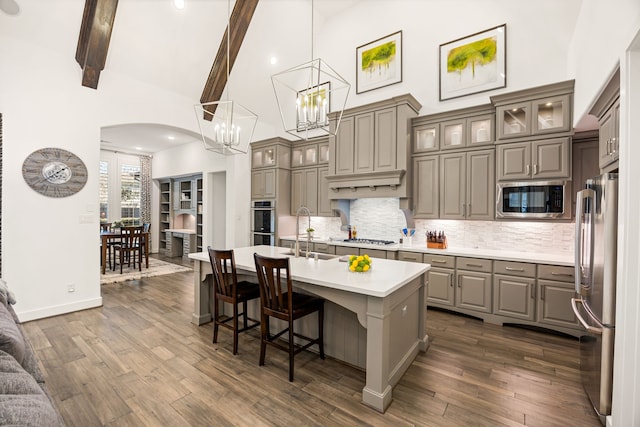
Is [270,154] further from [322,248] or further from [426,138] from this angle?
[426,138]

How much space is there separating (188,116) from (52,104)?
1.89 meters

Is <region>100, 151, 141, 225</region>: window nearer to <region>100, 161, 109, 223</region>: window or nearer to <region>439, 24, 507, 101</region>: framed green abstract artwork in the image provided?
<region>100, 161, 109, 223</region>: window

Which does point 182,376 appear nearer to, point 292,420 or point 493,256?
point 292,420

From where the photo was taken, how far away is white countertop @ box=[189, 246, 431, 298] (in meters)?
2.11

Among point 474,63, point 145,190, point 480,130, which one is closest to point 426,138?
point 480,130

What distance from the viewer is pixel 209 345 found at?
3078mm

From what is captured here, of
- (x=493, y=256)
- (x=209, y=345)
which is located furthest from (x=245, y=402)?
(x=493, y=256)

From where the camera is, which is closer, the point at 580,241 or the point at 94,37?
the point at 580,241

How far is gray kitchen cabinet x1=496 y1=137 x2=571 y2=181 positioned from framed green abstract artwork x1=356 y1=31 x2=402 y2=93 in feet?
7.32

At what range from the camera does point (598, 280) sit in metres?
1.97

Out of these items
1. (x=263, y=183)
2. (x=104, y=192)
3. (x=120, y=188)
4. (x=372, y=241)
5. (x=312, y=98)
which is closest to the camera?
(x=312, y=98)

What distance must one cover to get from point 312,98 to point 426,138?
267 cm

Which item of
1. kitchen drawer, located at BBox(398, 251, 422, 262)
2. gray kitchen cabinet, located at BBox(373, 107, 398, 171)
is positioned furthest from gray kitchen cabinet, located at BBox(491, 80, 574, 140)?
kitchen drawer, located at BBox(398, 251, 422, 262)

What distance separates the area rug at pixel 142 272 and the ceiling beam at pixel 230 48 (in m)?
3.52
